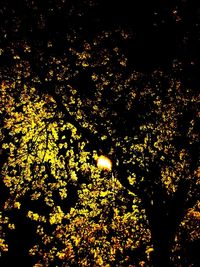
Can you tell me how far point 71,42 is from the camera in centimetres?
1186

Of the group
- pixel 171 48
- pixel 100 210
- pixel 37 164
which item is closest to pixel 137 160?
pixel 100 210

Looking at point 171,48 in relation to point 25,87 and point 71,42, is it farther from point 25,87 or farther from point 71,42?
point 25,87

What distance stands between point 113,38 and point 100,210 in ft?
21.9

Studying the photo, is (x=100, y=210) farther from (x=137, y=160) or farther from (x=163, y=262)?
(x=163, y=262)

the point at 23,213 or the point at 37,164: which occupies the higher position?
the point at 23,213

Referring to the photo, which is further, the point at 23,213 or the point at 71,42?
the point at 23,213

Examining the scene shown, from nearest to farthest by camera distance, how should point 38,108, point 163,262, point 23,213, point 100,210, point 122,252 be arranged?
point 163,262, point 38,108, point 100,210, point 122,252, point 23,213

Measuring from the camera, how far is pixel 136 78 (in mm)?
Answer: 11977

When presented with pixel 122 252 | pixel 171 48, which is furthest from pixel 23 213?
pixel 171 48

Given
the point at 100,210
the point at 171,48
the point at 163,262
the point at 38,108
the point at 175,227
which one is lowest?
the point at 163,262

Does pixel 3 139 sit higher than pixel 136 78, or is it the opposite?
pixel 136 78

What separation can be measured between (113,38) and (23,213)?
1135cm

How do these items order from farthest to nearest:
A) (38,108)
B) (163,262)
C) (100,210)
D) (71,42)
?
(100,210) < (71,42) < (38,108) < (163,262)

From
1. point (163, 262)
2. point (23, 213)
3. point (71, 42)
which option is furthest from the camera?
point (23, 213)
